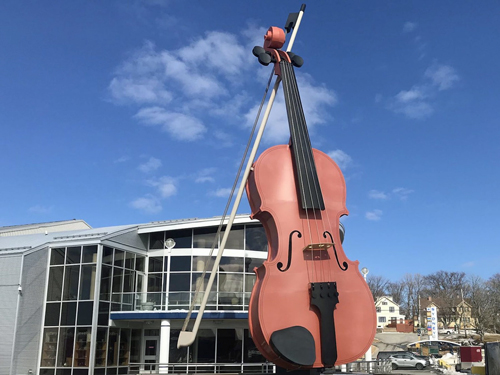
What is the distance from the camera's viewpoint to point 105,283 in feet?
62.0

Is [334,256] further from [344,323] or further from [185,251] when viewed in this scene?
[185,251]

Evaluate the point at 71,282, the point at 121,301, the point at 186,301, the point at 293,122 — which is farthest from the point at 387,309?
the point at 293,122

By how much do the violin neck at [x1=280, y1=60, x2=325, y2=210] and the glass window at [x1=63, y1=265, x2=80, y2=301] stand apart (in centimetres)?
1378

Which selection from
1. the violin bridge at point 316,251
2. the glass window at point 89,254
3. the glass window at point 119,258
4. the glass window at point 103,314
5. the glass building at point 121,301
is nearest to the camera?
the violin bridge at point 316,251

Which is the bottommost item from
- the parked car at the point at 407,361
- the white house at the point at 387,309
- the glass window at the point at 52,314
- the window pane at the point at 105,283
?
the parked car at the point at 407,361

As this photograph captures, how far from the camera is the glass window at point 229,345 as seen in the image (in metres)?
19.7

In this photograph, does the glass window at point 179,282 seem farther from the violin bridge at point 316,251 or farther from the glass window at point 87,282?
the violin bridge at point 316,251

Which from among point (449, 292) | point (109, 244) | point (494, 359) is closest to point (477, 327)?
point (449, 292)

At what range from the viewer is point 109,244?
19.3 m

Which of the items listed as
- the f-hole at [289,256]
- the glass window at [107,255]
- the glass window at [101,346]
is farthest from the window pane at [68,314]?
the f-hole at [289,256]

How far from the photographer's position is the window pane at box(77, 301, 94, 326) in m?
18.3

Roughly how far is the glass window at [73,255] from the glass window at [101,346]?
2831 mm

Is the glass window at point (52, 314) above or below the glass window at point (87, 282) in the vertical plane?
below

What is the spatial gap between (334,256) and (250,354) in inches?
559
